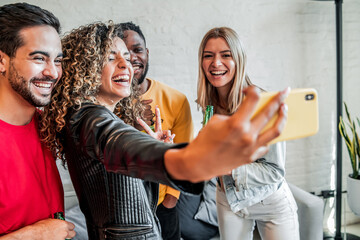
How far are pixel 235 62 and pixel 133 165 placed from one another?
1.21 metres

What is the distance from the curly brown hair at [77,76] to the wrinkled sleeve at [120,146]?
9 centimetres

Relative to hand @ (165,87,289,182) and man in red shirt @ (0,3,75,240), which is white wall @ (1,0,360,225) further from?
hand @ (165,87,289,182)

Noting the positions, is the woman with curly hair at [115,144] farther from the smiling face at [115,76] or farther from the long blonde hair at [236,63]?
the long blonde hair at [236,63]

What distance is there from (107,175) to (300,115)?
1.77 ft

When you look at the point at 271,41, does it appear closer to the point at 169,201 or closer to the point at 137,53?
the point at 137,53

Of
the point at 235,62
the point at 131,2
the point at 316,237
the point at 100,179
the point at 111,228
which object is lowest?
the point at 316,237

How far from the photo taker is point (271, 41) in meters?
Answer: 2.88

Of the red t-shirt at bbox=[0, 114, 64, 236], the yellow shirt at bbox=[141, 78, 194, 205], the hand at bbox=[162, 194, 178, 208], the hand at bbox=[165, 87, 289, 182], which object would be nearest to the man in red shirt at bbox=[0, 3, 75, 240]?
the red t-shirt at bbox=[0, 114, 64, 236]

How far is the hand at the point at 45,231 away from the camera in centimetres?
97

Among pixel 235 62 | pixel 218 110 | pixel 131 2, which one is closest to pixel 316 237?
pixel 218 110

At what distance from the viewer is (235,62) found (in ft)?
5.82

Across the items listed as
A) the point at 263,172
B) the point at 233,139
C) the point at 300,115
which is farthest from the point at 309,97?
the point at 263,172

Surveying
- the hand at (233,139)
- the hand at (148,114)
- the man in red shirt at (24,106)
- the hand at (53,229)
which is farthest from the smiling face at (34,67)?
the hand at (148,114)

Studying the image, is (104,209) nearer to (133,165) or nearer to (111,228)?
(111,228)
